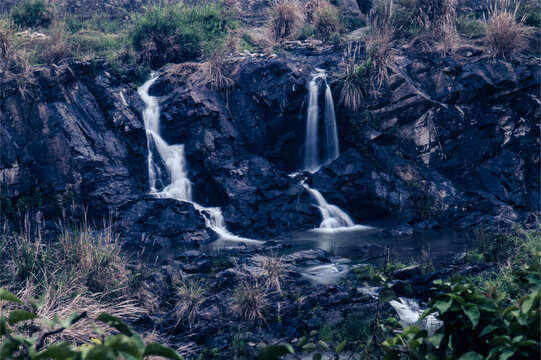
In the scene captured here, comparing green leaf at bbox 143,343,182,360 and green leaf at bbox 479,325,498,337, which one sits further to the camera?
green leaf at bbox 479,325,498,337

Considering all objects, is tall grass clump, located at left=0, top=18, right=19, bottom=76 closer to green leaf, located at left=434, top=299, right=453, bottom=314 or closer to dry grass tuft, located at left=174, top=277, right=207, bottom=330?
dry grass tuft, located at left=174, top=277, right=207, bottom=330

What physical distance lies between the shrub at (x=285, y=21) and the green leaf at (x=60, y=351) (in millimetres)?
18426

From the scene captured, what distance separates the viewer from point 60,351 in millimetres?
1167

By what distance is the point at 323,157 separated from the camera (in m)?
15.3

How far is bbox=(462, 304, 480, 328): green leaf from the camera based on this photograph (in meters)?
1.70

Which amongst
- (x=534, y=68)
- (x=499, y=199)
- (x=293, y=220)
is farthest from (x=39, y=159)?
(x=534, y=68)

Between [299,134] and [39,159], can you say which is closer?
[39,159]

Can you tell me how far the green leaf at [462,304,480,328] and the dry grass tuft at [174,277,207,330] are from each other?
523 cm

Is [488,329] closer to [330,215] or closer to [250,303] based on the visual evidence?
[250,303]

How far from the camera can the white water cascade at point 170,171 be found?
13.3 metres

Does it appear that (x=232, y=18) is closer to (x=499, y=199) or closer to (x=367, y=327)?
(x=499, y=199)

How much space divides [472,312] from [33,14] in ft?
71.9

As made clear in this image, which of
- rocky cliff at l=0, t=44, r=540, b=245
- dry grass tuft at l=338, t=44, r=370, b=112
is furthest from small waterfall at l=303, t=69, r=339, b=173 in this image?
dry grass tuft at l=338, t=44, r=370, b=112

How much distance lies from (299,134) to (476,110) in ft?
18.2
